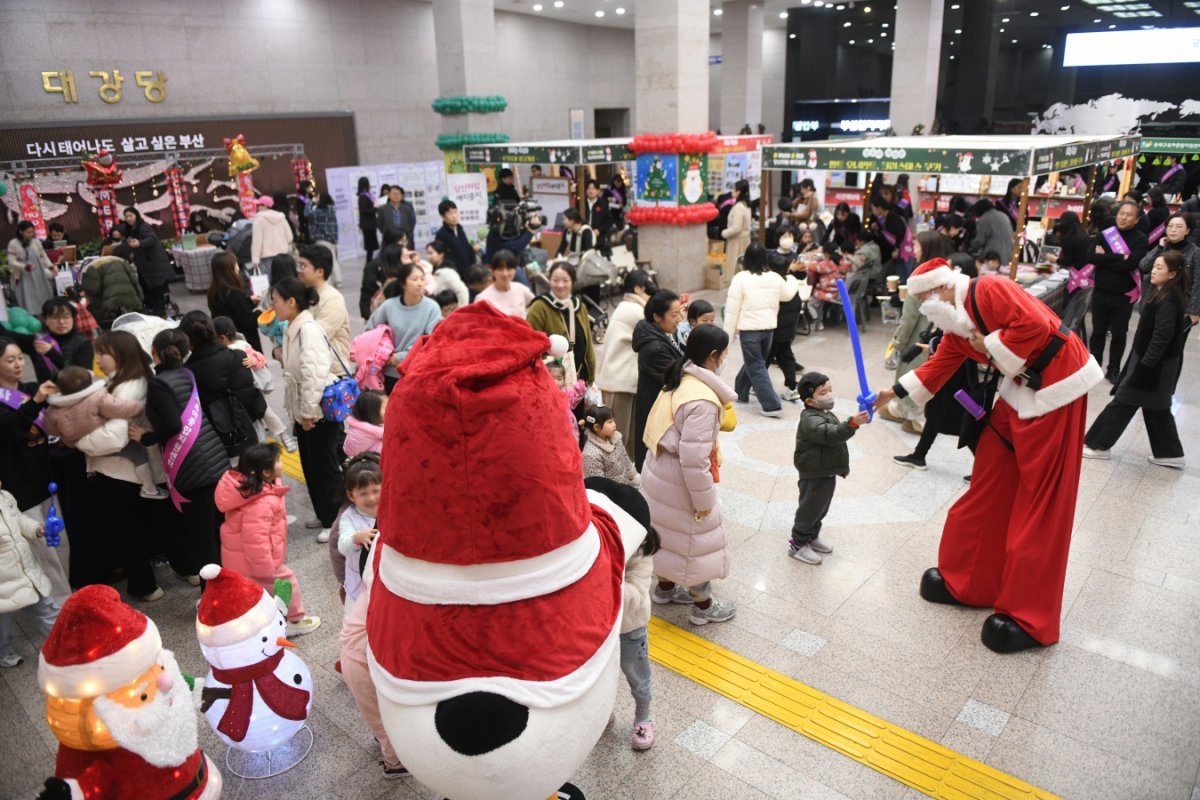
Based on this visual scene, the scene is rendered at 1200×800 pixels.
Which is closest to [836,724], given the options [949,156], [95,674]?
[95,674]

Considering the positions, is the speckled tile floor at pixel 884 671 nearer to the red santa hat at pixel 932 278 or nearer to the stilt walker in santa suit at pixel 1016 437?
the stilt walker in santa suit at pixel 1016 437

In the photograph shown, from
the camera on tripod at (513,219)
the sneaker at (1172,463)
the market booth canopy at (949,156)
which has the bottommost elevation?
the sneaker at (1172,463)

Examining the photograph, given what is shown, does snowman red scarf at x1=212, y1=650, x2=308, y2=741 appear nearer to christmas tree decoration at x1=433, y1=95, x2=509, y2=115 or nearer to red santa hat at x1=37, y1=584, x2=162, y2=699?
red santa hat at x1=37, y1=584, x2=162, y2=699

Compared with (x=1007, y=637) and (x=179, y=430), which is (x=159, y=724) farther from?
(x=1007, y=637)

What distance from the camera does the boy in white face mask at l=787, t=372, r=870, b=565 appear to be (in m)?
4.47

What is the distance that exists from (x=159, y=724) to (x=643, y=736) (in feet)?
6.10

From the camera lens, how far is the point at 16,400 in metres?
4.14

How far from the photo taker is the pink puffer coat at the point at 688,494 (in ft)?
12.6

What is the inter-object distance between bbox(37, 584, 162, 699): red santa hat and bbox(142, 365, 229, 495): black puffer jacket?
1.92 meters

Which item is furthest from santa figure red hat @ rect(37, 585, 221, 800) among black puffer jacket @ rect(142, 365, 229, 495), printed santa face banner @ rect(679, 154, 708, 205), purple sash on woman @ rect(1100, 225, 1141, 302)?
printed santa face banner @ rect(679, 154, 708, 205)

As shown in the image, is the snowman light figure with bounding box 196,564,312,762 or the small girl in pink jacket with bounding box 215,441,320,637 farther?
the small girl in pink jacket with bounding box 215,441,320,637

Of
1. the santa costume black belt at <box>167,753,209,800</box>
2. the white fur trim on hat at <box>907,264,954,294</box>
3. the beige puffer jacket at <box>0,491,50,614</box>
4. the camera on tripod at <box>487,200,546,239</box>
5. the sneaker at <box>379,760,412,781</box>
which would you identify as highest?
the white fur trim on hat at <box>907,264,954,294</box>

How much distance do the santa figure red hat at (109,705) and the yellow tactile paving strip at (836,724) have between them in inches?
89.2

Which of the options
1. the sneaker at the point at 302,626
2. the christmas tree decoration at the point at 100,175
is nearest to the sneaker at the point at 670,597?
the sneaker at the point at 302,626
